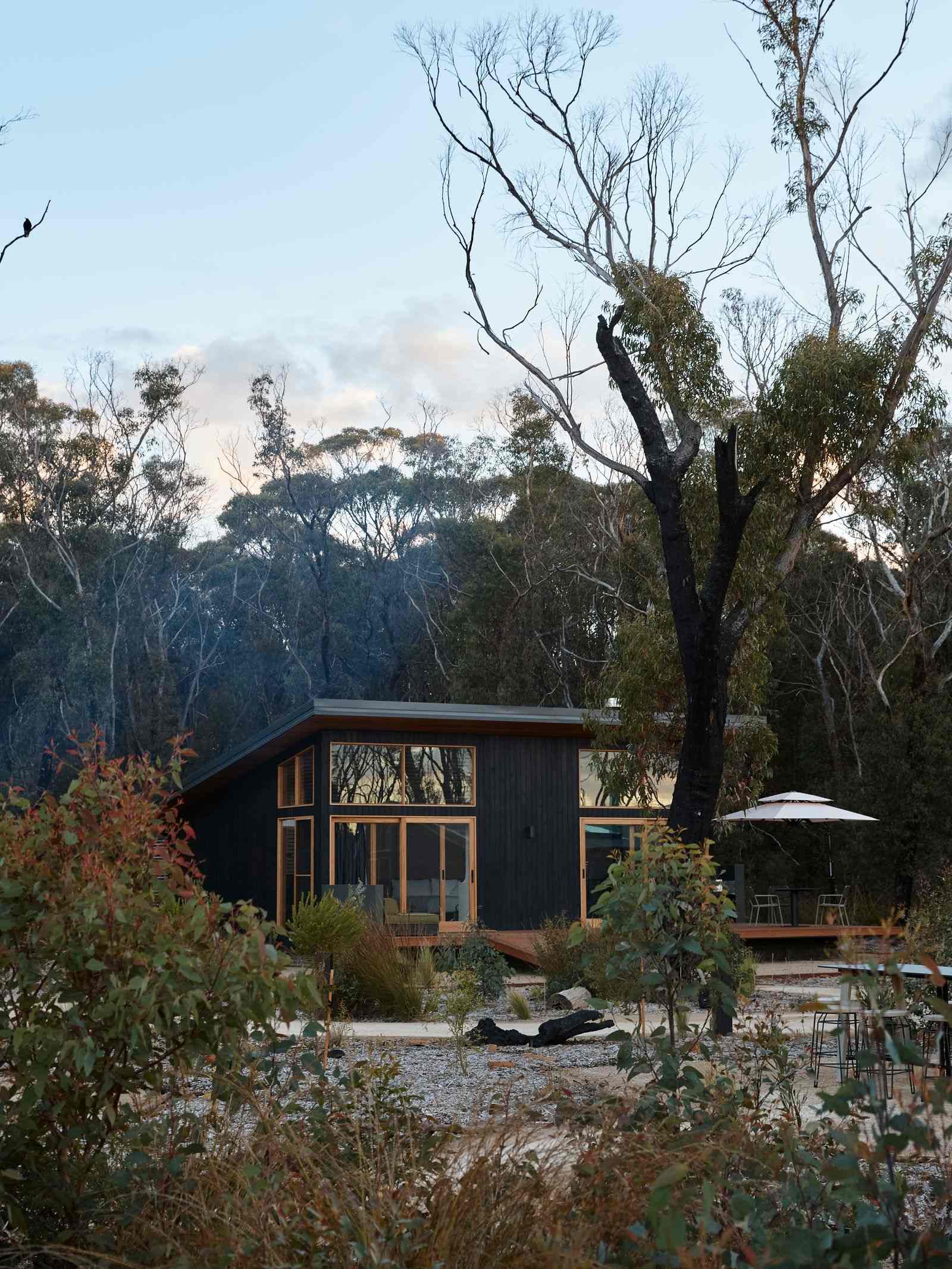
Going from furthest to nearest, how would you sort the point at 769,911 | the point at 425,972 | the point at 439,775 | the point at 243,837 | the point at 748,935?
the point at 769,911, the point at 243,837, the point at 439,775, the point at 748,935, the point at 425,972

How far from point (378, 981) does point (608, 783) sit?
566 cm

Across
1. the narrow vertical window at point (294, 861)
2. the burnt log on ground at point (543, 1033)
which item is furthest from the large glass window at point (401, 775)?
the burnt log on ground at point (543, 1033)

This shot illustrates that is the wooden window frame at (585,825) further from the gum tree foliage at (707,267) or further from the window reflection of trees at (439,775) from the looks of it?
the gum tree foliage at (707,267)

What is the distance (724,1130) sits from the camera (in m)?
2.91

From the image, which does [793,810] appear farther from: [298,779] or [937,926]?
[298,779]

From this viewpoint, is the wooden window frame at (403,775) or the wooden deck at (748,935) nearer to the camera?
the wooden deck at (748,935)

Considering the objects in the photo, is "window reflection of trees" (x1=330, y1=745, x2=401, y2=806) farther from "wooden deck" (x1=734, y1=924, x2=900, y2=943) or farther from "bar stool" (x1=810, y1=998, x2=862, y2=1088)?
"bar stool" (x1=810, y1=998, x2=862, y2=1088)

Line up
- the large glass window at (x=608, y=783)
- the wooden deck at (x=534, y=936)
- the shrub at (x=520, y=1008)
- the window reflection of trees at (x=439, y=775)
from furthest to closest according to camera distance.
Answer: the window reflection of trees at (x=439, y=775) < the large glass window at (x=608, y=783) < the wooden deck at (x=534, y=936) < the shrub at (x=520, y=1008)

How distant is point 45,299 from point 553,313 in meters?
7.30

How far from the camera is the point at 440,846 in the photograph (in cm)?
1803

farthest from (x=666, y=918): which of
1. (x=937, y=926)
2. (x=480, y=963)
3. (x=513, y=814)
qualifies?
(x=513, y=814)

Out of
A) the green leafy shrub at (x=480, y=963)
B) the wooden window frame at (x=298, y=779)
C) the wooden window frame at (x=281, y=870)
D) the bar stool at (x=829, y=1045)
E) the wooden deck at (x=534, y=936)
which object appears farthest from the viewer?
the wooden window frame at (x=281, y=870)

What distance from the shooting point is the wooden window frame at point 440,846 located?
1758 cm

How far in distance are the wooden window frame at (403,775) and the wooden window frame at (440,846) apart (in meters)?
0.11
